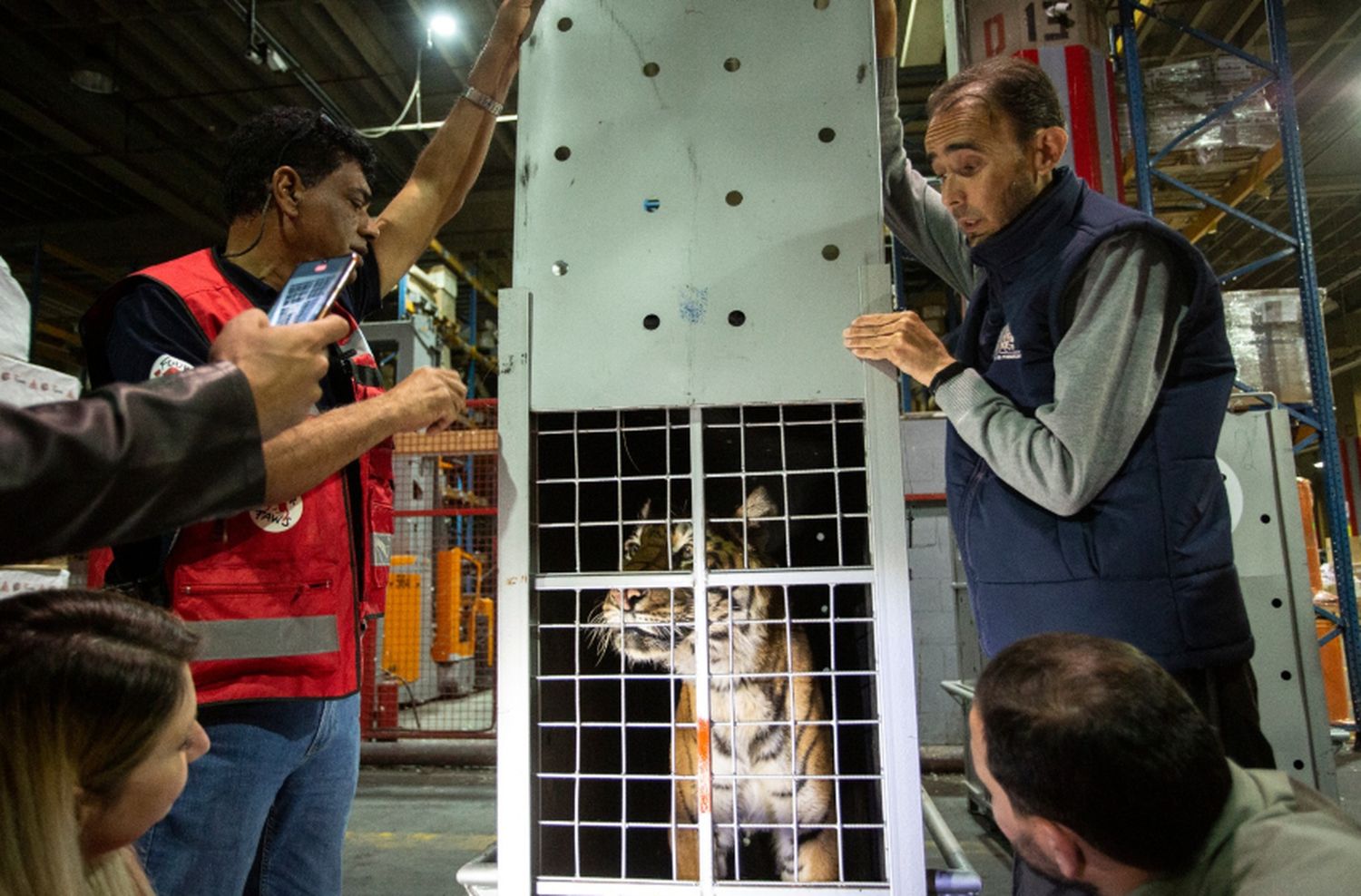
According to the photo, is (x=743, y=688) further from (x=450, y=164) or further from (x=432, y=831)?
(x=432, y=831)

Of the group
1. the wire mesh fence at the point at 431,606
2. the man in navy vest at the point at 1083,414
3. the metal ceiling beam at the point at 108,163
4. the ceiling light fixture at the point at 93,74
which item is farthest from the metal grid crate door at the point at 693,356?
the metal ceiling beam at the point at 108,163

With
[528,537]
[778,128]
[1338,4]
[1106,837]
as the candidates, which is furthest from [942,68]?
[1106,837]

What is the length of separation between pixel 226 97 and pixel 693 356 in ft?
24.9

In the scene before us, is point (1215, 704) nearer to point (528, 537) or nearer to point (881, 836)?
point (881, 836)

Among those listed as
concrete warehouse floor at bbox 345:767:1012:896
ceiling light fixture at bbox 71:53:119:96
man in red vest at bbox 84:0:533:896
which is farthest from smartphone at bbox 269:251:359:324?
ceiling light fixture at bbox 71:53:119:96

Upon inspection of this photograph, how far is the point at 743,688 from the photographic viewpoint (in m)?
2.04

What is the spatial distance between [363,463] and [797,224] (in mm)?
892

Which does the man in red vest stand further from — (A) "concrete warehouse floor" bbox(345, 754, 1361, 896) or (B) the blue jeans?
(A) "concrete warehouse floor" bbox(345, 754, 1361, 896)

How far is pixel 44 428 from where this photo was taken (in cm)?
66

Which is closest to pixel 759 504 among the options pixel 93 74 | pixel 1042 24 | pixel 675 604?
pixel 675 604

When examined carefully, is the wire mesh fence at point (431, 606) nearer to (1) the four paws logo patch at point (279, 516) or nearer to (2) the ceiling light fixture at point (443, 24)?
(2) the ceiling light fixture at point (443, 24)

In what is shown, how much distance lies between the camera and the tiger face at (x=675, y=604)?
69.5 inches

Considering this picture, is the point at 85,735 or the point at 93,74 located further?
the point at 93,74

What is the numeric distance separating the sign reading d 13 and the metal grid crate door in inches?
95.5
